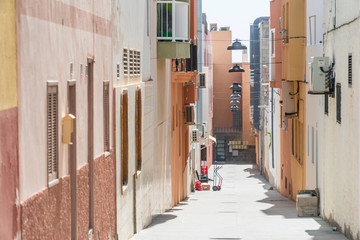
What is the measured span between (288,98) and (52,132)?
19.1 metres

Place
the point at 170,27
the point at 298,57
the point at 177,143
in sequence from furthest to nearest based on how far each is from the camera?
the point at 177,143 → the point at 298,57 → the point at 170,27

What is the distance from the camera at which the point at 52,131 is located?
8.09 metres

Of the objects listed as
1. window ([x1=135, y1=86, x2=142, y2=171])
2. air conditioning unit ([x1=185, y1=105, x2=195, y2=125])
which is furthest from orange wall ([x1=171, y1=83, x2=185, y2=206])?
window ([x1=135, y1=86, x2=142, y2=171])

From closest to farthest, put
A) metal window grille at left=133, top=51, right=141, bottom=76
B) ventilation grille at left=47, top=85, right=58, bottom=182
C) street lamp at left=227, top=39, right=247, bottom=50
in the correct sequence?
ventilation grille at left=47, top=85, right=58, bottom=182 < metal window grille at left=133, top=51, right=141, bottom=76 < street lamp at left=227, top=39, right=247, bottom=50

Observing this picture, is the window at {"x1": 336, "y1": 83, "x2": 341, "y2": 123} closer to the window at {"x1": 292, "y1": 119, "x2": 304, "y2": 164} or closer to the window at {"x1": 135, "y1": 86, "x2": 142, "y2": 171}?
the window at {"x1": 135, "y1": 86, "x2": 142, "y2": 171}

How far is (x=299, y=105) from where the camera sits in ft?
85.2

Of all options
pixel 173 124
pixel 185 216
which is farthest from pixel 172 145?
pixel 185 216

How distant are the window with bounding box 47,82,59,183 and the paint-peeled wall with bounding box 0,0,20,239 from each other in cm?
137

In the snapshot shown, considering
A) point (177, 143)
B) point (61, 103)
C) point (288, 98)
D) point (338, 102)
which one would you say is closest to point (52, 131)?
point (61, 103)

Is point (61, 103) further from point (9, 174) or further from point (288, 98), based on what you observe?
point (288, 98)

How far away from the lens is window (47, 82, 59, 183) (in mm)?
7918

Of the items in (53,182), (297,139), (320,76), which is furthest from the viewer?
(297,139)

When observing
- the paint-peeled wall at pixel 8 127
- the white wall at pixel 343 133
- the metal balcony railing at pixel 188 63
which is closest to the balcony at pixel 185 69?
the metal balcony railing at pixel 188 63

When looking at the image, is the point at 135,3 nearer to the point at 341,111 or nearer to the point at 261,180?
the point at 341,111
